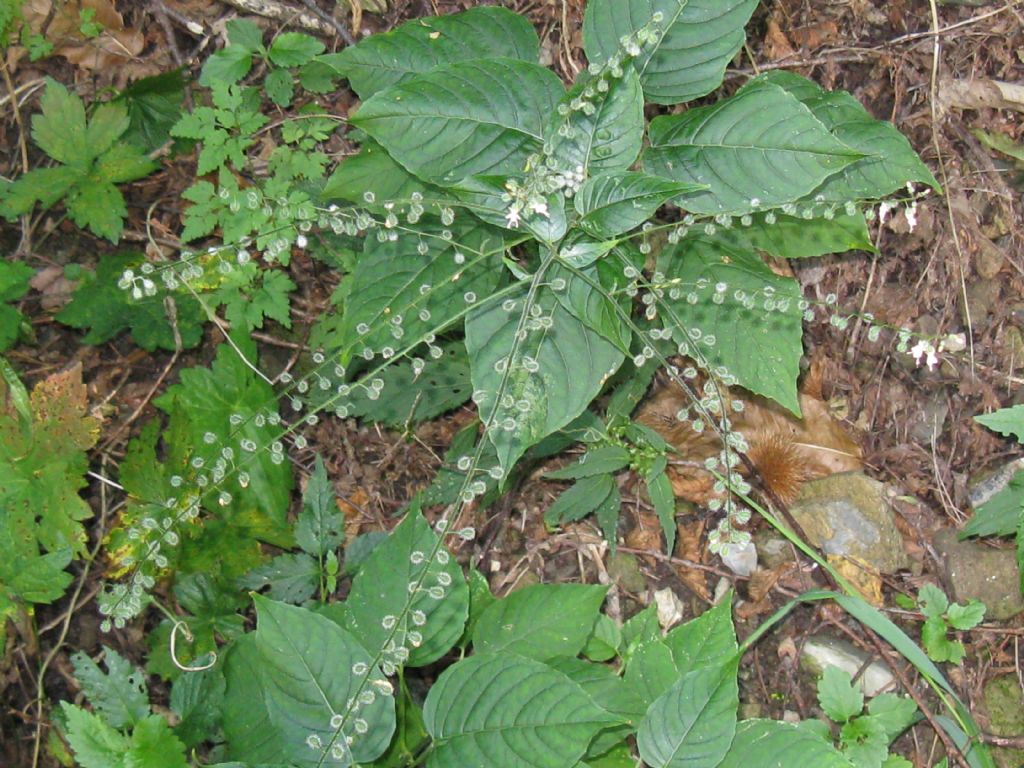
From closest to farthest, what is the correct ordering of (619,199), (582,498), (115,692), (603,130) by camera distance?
1. (619,199)
2. (603,130)
3. (115,692)
4. (582,498)

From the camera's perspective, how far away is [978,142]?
304 cm

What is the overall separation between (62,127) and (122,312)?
0.58m

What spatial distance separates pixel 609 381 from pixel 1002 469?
1.26 meters

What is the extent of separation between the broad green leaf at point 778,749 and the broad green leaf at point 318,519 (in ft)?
3.89

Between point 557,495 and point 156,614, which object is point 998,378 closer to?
point 557,495

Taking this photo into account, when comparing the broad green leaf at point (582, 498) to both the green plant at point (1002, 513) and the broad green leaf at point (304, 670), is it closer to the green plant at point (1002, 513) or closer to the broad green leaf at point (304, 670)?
the broad green leaf at point (304, 670)

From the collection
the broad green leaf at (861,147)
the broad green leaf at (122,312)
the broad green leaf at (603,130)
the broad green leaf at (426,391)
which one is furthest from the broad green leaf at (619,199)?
the broad green leaf at (122,312)

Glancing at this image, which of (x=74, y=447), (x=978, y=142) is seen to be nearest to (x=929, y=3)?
(x=978, y=142)

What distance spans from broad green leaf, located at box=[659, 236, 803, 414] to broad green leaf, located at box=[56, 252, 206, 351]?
1.43m

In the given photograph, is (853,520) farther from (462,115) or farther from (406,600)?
(462,115)

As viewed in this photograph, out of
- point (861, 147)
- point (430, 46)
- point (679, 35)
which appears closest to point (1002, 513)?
point (861, 147)

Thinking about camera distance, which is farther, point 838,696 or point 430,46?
point 838,696

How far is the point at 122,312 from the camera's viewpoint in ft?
9.23

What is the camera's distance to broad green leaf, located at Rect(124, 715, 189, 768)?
2.24 meters
